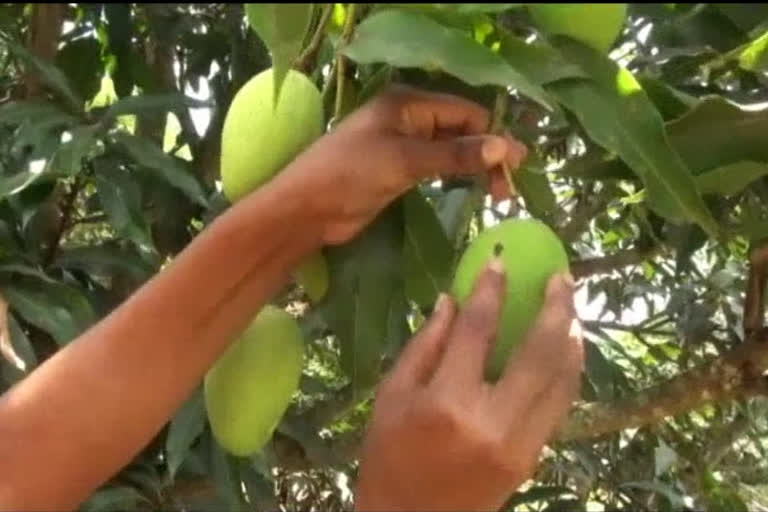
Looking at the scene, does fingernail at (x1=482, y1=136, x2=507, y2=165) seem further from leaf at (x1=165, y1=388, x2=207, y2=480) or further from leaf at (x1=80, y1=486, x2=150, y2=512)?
leaf at (x1=80, y1=486, x2=150, y2=512)

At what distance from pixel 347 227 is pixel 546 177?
141 mm

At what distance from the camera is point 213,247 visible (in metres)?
0.72

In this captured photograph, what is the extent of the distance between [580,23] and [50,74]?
29.5 inches

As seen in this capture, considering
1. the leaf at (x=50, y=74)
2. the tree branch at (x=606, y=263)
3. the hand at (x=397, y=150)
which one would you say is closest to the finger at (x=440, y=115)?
the hand at (x=397, y=150)

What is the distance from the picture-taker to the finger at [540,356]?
64 centimetres

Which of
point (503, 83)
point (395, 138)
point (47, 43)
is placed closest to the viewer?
point (503, 83)

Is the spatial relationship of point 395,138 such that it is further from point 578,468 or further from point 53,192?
point 578,468

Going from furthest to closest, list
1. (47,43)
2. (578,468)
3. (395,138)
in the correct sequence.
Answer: (578,468)
(47,43)
(395,138)

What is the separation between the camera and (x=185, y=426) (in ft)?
3.89

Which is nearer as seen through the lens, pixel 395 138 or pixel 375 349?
pixel 395 138

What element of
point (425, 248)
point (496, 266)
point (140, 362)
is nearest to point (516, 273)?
point (496, 266)

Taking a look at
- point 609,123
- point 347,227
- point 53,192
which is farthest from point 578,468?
point 609,123

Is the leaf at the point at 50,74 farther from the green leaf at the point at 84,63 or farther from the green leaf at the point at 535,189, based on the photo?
the green leaf at the point at 535,189

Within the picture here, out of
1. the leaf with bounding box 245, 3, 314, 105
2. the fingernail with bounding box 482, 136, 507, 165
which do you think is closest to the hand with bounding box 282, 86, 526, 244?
the fingernail with bounding box 482, 136, 507, 165
